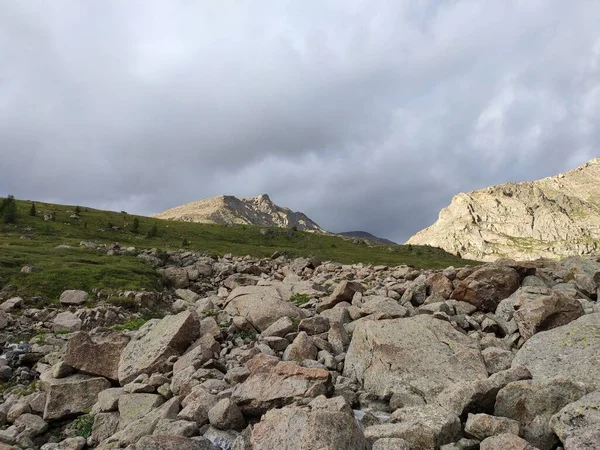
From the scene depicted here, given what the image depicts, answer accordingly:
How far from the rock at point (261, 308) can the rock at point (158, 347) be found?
127 inches

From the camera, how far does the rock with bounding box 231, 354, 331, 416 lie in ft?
33.4

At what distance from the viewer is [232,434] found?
9547 mm

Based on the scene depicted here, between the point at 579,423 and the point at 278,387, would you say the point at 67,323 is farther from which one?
the point at 579,423

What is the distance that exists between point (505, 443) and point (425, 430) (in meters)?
1.44

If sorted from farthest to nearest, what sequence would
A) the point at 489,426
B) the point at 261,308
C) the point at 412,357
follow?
the point at 261,308
the point at 412,357
the point at 489,426

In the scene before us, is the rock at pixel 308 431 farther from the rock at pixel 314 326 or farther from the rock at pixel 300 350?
the rock at pixel 314 326

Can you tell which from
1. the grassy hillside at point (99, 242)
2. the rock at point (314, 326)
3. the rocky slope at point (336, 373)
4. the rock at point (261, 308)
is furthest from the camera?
the grassy hillside at point (99, 242)

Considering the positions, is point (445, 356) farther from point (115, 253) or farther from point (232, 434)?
point (115, 253)

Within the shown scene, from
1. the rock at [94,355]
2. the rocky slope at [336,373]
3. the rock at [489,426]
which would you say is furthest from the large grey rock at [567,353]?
the rock at [94,355]

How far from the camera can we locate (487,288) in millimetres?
18625

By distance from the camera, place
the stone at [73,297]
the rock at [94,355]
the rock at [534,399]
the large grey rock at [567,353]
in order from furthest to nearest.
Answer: the stone at [73,297], the rock at [94,355], the large grey rock at [567,353], the rock at [534,399]

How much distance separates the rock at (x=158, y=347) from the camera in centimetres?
1418

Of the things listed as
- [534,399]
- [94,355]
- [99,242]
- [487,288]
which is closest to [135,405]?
[94,355]

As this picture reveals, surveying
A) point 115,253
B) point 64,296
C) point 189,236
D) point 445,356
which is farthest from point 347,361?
point 189,236
